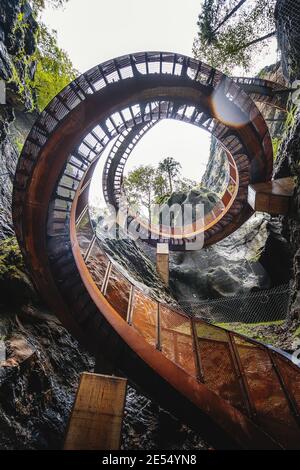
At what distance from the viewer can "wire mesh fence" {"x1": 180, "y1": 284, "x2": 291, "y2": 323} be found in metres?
11.0

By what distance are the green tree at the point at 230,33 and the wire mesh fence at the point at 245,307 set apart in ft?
37.4

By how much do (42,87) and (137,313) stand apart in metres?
9.38

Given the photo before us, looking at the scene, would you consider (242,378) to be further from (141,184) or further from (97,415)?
(141,184)

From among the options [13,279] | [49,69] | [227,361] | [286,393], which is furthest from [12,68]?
[286,393]

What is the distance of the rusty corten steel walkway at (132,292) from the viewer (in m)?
3.82

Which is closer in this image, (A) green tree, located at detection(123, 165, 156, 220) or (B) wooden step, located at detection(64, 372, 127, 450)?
(B) wooden step, located at detection(64, 372, 127, 450)

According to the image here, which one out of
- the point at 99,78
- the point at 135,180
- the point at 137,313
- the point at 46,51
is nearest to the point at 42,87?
the point at 46,51

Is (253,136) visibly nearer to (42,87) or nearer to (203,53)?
(203,53)

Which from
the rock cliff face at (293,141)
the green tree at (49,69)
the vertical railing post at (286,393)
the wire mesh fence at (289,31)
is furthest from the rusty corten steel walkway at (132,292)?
the green tree at (49,69)

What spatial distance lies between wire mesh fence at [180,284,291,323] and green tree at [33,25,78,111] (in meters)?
11.8

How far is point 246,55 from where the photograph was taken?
1116 centimetres

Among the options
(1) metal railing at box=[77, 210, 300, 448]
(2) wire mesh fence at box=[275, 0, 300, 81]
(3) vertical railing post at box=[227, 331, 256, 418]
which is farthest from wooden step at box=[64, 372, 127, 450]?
(2) wire mesh fence at box=[275, 0, 300, 81]

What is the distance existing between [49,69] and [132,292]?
31.9 ft

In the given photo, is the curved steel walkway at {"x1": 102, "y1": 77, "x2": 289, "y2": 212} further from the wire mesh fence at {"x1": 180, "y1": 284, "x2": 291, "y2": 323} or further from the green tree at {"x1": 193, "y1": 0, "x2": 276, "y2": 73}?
the wire mesh fence at {"x1": 180, "y1": 284, "x2": 291, "y2": 323}
